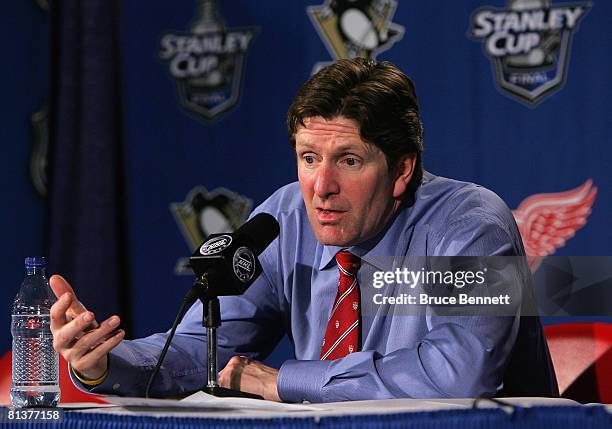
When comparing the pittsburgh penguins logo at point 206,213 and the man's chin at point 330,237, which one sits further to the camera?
Result: the pittsburgh penguins logo at point 206,213

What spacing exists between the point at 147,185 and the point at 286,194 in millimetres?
1410

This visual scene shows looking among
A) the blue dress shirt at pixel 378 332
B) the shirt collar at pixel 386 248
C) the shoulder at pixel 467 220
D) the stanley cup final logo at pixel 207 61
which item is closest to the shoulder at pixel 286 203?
the blue dress shirt at pixel 378 332

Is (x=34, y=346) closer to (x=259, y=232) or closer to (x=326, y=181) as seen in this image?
(x=259, y=232)

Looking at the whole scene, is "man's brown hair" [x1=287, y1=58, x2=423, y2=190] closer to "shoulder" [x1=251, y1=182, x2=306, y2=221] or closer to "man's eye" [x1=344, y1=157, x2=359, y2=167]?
"man's eye" [x1=344, y1=157, x2=359, y2=167]

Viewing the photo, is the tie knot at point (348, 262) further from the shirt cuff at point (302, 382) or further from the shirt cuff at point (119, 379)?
the shirt cuff at point (119, 379)

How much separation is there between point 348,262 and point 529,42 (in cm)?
139

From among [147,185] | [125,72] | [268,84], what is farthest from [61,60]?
[268,84]

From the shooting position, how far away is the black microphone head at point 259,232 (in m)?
1.58

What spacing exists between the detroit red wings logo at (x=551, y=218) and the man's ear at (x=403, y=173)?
1121 mm

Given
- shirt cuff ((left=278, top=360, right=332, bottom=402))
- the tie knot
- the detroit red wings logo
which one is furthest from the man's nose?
the detroit red wings logo

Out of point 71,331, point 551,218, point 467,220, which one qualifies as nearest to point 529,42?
point 551,218

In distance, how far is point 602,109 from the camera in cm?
298

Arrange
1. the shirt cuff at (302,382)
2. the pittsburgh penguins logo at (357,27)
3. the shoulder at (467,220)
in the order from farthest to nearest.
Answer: the pittsburgh penguins logo at (357,27)
the shoulder at (467,220)
the shirt cuff at (302,382)

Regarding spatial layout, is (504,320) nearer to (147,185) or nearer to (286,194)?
(286,194)
